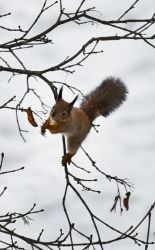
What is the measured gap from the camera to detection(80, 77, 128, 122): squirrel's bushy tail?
348cm

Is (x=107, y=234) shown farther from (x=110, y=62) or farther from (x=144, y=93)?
(x=110, y=62)

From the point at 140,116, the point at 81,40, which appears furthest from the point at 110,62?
the point at 140,116

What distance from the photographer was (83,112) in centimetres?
341

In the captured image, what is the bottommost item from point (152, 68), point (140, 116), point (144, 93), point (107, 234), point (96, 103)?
point (107, 234)

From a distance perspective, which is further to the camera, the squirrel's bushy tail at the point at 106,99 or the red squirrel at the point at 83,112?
the squirrel's bushy tail at the point at 106,99

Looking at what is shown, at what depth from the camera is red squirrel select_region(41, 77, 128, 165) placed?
2887mm

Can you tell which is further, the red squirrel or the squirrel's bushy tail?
the squirrel's bushy tail

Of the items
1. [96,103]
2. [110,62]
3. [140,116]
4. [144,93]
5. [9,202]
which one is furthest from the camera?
[110,62]

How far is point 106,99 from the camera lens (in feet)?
11.5

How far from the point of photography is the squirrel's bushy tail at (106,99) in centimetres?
348

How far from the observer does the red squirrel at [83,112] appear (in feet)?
9.47

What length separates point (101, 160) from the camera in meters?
5.07

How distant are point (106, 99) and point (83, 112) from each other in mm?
188

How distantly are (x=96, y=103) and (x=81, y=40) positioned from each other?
336 centimetres
